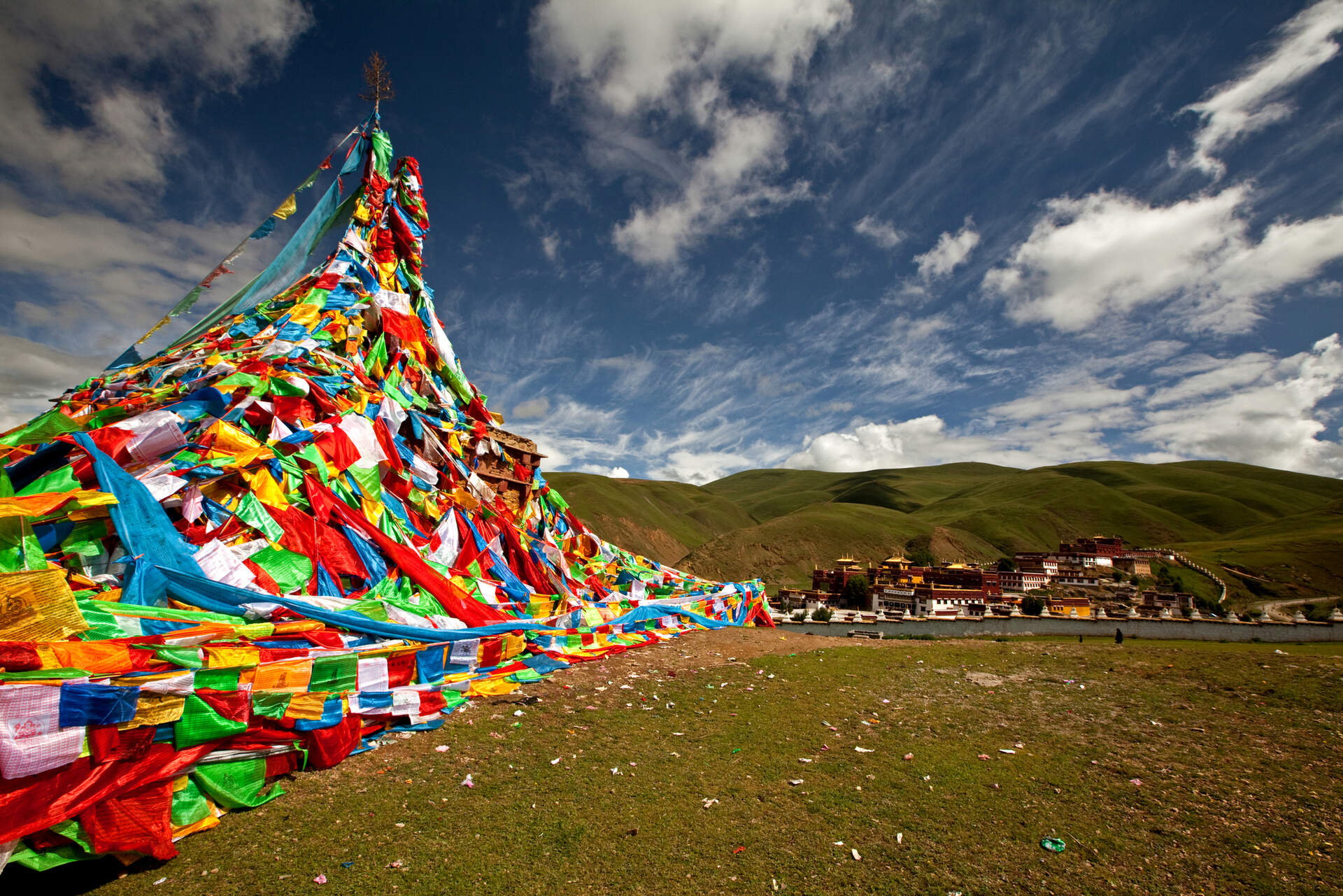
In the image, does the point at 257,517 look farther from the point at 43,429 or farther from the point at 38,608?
the point at 43,429

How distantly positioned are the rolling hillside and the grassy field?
90899 mm

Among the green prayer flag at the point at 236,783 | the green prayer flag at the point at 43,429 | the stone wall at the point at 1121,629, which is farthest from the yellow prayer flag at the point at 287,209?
the stone wall at the point at 1121,629

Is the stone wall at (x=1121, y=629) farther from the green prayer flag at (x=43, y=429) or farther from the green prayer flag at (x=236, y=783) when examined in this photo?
the green prayer flag at (x=43, y=429)

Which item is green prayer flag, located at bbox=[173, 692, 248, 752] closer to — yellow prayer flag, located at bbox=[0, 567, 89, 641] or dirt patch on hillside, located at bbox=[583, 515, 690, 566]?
yellow prayer flag, located at bbox=[0, 567, 89, 641]

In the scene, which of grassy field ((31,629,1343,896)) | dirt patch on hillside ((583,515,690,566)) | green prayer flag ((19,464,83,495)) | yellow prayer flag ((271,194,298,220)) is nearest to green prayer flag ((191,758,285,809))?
grassy field ((31,629,1343,896))

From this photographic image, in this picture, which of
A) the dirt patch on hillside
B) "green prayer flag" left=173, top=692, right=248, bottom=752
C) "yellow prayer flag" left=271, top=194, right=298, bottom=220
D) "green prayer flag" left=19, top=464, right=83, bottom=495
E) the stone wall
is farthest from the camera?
the dirt patch on hillside

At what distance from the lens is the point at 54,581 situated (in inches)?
223

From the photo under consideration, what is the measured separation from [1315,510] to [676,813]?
209615 millimetres

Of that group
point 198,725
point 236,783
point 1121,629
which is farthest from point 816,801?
point 1121,629

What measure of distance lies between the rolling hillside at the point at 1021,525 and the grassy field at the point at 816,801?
298 feet

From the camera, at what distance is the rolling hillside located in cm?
9250

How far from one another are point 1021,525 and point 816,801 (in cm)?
15994

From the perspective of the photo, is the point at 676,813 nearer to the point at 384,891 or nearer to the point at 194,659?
the point at 384,891

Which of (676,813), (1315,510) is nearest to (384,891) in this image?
(676,813)
